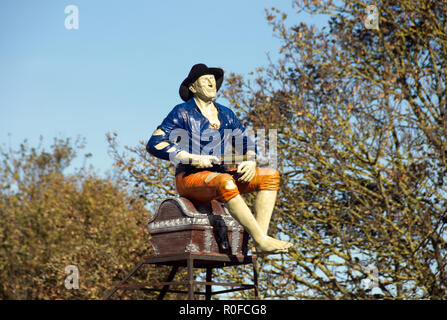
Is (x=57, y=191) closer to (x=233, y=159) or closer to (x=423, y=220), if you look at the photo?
(x=423, y=220)

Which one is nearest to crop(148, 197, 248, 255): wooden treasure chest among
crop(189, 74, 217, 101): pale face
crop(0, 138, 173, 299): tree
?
crop(189, 74, 217, 101): pale face

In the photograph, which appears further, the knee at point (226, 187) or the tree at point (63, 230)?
the tree at point (63, 230)

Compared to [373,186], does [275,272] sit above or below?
below

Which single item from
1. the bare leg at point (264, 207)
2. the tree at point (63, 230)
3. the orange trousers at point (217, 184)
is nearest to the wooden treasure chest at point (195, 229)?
the orange trousers at point (217, 184)

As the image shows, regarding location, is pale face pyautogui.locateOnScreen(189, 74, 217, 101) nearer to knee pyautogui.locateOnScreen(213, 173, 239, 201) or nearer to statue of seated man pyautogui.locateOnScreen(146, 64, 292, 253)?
statue of seated man pyautogui.locateOnScreen(146, 64, 292, 253)

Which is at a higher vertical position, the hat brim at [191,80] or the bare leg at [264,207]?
Result: the hat brim at [191,80]

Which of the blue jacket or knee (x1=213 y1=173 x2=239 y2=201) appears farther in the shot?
the blue jacket

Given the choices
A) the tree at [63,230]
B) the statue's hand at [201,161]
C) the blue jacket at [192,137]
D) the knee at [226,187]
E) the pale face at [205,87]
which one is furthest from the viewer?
the tree at [63,230]

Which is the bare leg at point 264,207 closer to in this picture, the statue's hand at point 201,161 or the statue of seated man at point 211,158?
the statue of seated man at point 211,158

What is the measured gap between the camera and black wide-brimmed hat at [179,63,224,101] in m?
5.44

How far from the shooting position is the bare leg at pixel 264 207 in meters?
5.09

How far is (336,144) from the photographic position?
977cm
